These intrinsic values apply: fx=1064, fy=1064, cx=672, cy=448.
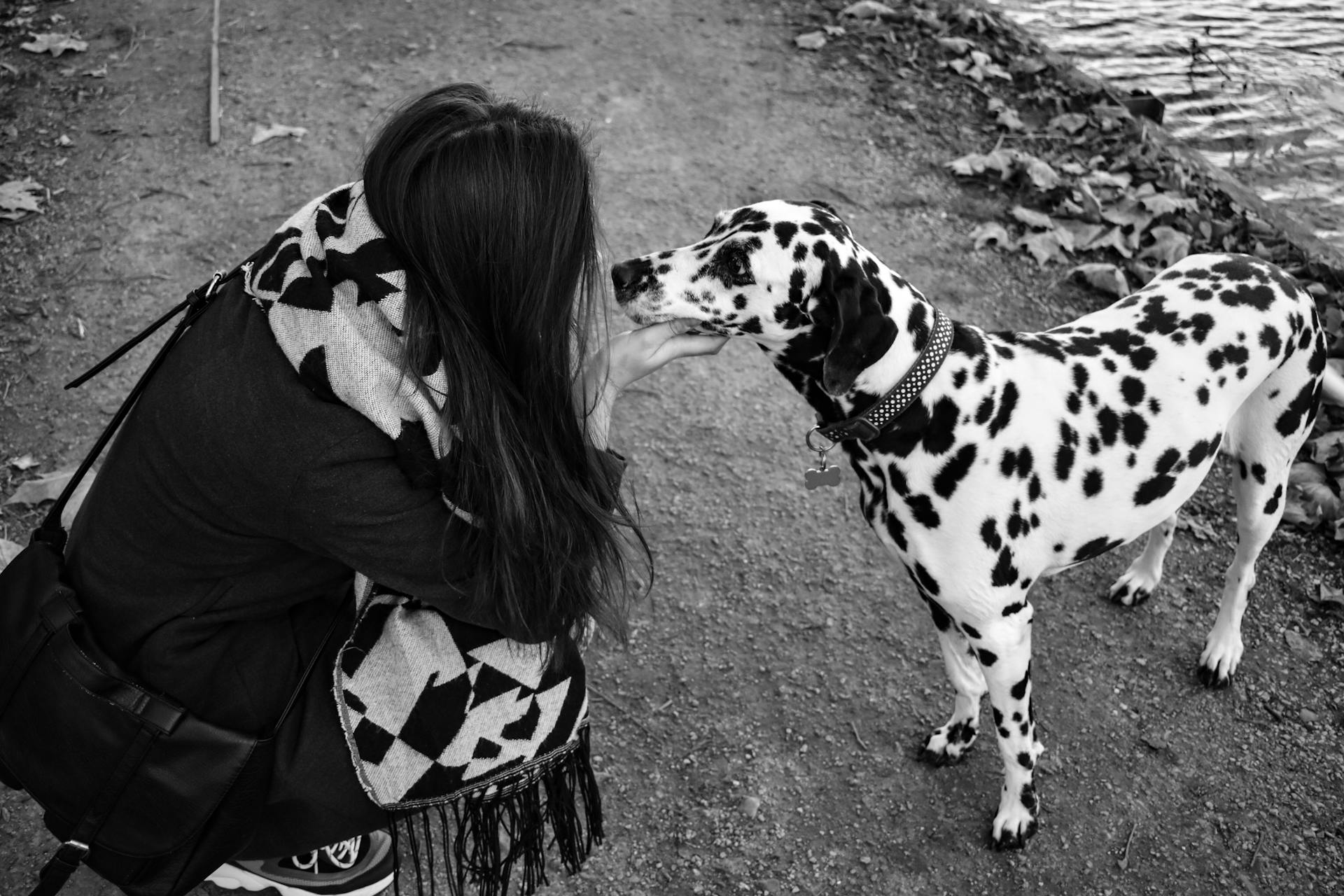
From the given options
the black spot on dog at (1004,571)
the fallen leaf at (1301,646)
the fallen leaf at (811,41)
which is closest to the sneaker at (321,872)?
the black spot on dog at (1004,571)

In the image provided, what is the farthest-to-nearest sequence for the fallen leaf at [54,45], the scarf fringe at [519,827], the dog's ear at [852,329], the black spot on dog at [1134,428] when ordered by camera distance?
the fallen leaf at [54,45] → the black spot on dog at [1134,428] → the dog's ear at [852,329] → the scarf fringe at [519,827]

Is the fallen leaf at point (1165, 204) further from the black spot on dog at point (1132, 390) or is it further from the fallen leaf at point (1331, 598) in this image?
the black spot on dog at point (1132, 390)

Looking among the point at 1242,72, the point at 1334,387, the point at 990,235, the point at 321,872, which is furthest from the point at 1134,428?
the point at 1242,72

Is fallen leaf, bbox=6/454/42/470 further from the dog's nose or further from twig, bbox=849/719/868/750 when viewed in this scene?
twig, bbox=849/719/868/750

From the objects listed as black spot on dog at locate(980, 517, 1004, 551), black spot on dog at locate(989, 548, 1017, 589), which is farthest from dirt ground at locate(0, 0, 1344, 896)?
black spot on dog at locate(980, 517, 1004, 551)

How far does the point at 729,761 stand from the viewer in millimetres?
3596

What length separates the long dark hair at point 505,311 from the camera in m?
2.23

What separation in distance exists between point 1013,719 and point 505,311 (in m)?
2.02

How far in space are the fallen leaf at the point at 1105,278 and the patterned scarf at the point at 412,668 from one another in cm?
403

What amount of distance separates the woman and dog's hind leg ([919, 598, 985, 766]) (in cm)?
130

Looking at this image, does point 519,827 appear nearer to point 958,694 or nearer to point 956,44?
point 958,694

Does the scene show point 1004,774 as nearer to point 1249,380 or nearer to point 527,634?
point 1249,380

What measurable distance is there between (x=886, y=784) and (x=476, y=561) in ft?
5.97

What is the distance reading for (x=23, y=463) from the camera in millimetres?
4367
